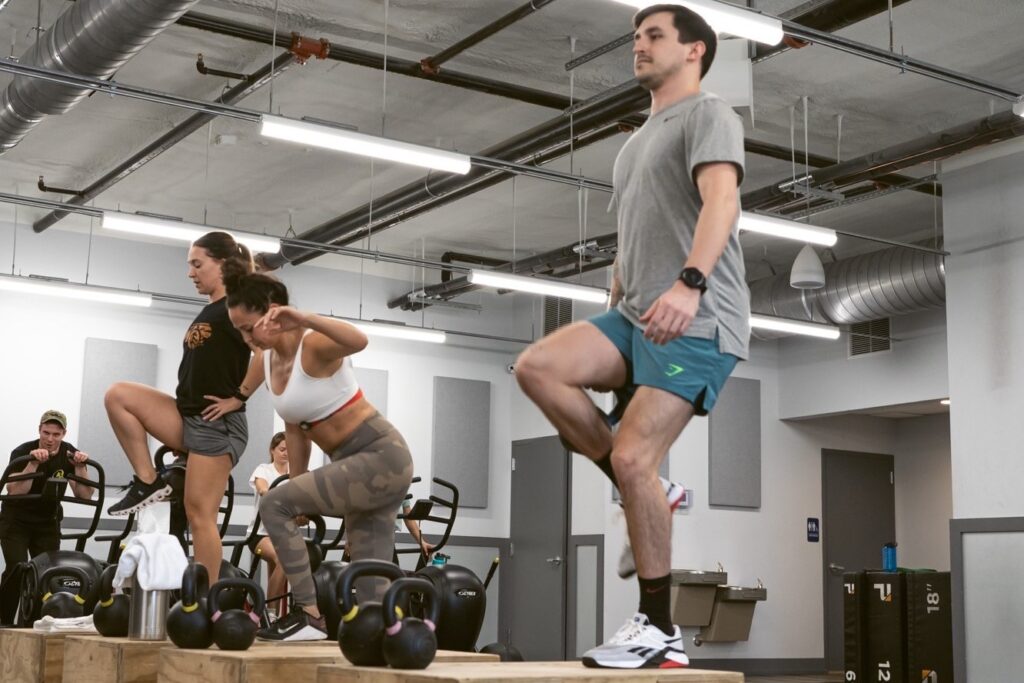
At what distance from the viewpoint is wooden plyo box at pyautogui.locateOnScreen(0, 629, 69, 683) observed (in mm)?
4078

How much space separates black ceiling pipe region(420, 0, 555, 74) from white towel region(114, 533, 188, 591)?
4.38 metres

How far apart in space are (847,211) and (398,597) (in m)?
9.42

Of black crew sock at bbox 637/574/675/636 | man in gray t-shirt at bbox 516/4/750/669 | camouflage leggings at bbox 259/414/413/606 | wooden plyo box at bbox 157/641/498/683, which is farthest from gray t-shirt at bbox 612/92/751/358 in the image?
camouflage leggings at bbox 259/414/413/606

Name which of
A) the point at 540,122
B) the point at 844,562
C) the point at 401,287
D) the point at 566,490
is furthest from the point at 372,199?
the point at 844,562

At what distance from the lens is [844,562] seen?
44.6 ft

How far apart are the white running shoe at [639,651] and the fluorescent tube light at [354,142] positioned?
16.1ft

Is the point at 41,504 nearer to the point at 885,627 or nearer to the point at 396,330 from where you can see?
the point at 396,330

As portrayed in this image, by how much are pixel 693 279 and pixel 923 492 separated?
41.1 ft

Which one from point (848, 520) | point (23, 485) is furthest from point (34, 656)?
point (848, 520)

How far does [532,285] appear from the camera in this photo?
31.7 feet

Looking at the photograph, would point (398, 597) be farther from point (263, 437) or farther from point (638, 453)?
point (263, 437)

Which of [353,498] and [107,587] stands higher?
[353,498]

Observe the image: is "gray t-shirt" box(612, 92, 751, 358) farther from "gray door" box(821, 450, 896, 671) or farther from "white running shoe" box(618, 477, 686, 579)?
"gray door" box(821, 450, 896, 671)

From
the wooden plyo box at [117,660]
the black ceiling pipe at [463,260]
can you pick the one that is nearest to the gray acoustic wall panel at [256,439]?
the black ceiling pipe at [463,260]
